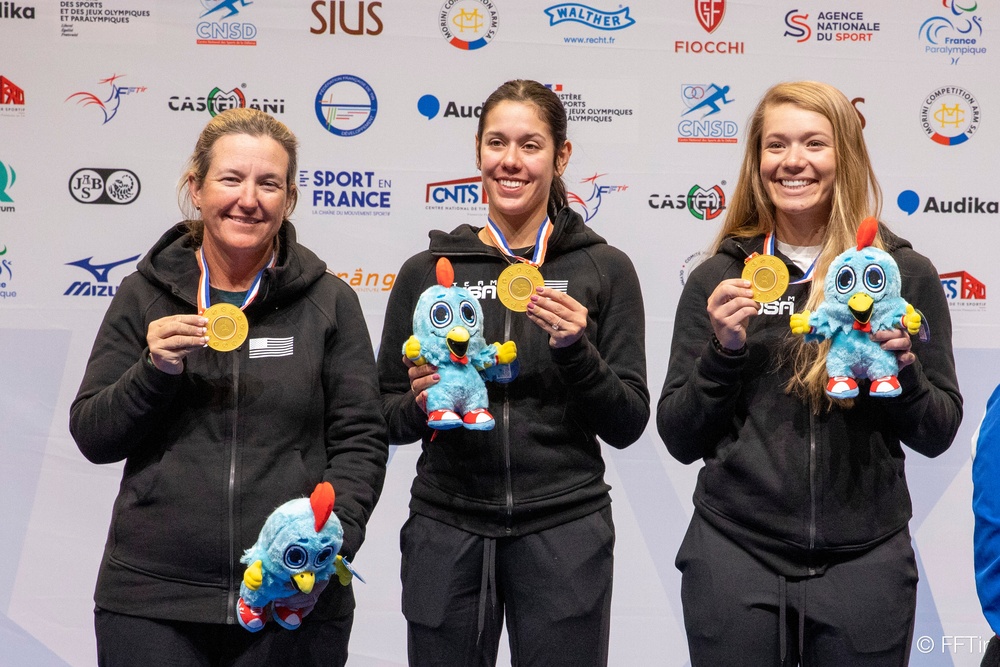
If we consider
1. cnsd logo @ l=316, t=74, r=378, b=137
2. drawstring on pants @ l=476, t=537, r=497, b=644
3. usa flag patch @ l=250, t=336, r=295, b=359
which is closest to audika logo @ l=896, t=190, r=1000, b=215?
cnsd logo @ l=316, t=74, r=378, b=137

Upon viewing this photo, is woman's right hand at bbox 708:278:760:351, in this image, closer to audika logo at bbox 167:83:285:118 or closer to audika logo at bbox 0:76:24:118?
audika logo at bbox 167:83:285:118

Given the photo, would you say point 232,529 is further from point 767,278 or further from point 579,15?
point 579,15

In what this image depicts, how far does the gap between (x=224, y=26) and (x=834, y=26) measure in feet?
6.38

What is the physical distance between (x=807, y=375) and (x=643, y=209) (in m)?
1.63

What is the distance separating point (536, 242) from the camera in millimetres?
1905

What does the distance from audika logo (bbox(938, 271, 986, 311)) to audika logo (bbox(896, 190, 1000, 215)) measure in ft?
0.67

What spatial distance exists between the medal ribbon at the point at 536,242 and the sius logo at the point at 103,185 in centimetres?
172

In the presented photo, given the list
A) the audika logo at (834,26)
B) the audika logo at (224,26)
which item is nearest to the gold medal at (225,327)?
the audika logo at (224,26)

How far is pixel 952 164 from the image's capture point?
127 inches

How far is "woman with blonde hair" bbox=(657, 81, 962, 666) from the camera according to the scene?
1619mm

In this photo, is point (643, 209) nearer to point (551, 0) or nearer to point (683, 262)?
point (683, 262)

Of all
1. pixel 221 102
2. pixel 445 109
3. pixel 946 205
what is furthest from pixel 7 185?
pixel 946 205

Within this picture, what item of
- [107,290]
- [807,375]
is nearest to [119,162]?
[107,290]

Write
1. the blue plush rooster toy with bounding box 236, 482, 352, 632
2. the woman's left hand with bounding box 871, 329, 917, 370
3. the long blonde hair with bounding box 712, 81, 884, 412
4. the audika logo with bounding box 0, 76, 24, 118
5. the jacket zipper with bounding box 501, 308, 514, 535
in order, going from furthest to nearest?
the audika logo with bounding box 0, 76, 24, 118 → the jacket zipper with bounding box 501, 308, 514, 535 → the long blonde hair with bounding box 712, 81, 884, 412 → the woman's left hand with bounding box 871, 329, 917, 370 → the blue plush rooster toy with bounding box 236, 482, 352, 632
